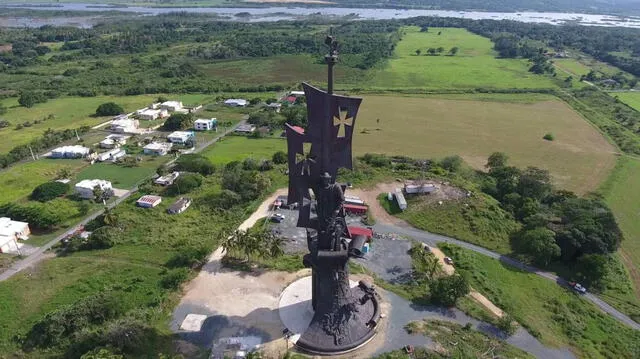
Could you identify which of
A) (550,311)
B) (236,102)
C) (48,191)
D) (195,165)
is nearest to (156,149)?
(195,165)

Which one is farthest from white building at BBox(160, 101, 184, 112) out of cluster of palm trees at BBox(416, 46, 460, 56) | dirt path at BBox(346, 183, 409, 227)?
cluster of palm trees at BBox(416, 46, 460, 56)

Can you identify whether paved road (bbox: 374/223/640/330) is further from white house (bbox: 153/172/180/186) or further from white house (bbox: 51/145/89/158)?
white house (bbox: 51/145/89/158)

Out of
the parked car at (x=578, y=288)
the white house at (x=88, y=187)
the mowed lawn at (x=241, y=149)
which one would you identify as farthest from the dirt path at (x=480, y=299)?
the white house at (x=88, y=187)

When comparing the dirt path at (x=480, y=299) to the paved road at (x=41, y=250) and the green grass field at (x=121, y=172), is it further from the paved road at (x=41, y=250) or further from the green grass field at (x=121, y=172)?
the green grass field at (x=121, y=172)

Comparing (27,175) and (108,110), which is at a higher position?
(108,110)

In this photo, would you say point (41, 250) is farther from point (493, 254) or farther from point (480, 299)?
point (493, 254)

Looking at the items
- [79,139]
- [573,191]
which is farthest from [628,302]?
[79,139]
